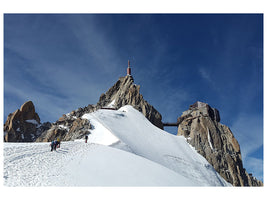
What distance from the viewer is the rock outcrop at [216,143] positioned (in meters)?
44.9

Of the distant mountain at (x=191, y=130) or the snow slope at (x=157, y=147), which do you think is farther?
the distant mountain at (x=191, y=130)

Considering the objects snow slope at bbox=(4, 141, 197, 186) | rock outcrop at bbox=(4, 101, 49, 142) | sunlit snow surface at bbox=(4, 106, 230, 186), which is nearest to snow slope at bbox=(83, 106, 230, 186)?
sunlit snow surface at bbox=(4, 106, 230, 186)

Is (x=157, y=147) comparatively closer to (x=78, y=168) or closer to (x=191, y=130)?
(x=78, y=168)

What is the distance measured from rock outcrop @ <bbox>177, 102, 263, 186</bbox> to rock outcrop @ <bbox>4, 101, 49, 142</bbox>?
251 feet

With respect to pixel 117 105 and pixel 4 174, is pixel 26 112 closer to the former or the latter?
pixel 117 105

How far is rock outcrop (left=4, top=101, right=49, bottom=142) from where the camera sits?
84.2m

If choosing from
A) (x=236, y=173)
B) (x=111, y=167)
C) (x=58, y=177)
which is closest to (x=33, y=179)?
(x=58, y=177)

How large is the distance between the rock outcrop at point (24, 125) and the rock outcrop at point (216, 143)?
251 feet

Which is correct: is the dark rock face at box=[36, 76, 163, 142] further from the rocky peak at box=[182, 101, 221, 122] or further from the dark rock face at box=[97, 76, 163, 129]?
the rocky peak at box=[182, 101, 221, 122]

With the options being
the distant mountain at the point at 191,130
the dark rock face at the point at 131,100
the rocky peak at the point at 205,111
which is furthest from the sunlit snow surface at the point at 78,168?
the rocky peak at the point at 205,111

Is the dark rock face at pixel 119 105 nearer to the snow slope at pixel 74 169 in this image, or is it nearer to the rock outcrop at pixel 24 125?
the rock outcrop at pixel 24 125

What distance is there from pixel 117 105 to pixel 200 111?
98.5 ft

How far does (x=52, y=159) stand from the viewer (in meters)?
16.3

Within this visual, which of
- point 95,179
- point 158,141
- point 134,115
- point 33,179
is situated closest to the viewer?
point 33,179
